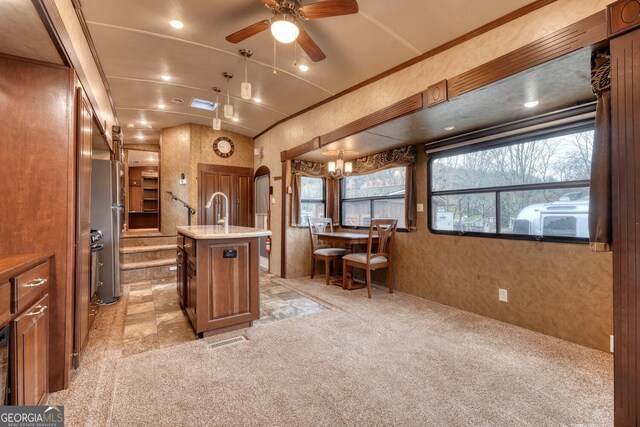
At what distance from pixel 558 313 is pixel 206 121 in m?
6.09

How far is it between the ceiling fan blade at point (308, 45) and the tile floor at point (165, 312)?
8.71 ft

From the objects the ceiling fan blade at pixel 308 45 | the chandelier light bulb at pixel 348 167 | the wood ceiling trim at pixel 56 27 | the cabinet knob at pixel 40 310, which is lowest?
the cabinet knob at pixel 40 310

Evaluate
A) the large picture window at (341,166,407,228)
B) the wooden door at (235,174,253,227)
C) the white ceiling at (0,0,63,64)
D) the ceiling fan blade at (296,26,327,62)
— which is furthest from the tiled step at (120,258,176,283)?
the ceiling fan blade at (296,26,327,62)

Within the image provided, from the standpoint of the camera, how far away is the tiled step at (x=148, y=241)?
5209mm

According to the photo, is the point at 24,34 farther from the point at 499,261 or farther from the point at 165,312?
the point at 499,261

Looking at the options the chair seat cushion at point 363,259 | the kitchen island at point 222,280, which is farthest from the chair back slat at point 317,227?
the kitchen island at point 222,280

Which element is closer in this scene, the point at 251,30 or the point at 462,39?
the point at 251,30

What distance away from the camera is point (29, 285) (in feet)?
4.72

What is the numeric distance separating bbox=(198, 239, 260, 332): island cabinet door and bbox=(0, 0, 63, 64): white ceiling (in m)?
1.67

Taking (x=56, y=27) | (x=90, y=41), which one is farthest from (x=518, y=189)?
(x=90, y=41)

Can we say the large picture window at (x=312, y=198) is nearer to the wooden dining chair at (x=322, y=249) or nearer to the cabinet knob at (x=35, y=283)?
the wooden dining chair at (x=322, y=249)

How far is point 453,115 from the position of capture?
2.77 metres

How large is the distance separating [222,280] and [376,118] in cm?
234

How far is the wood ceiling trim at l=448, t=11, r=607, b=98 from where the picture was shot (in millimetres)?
1618
